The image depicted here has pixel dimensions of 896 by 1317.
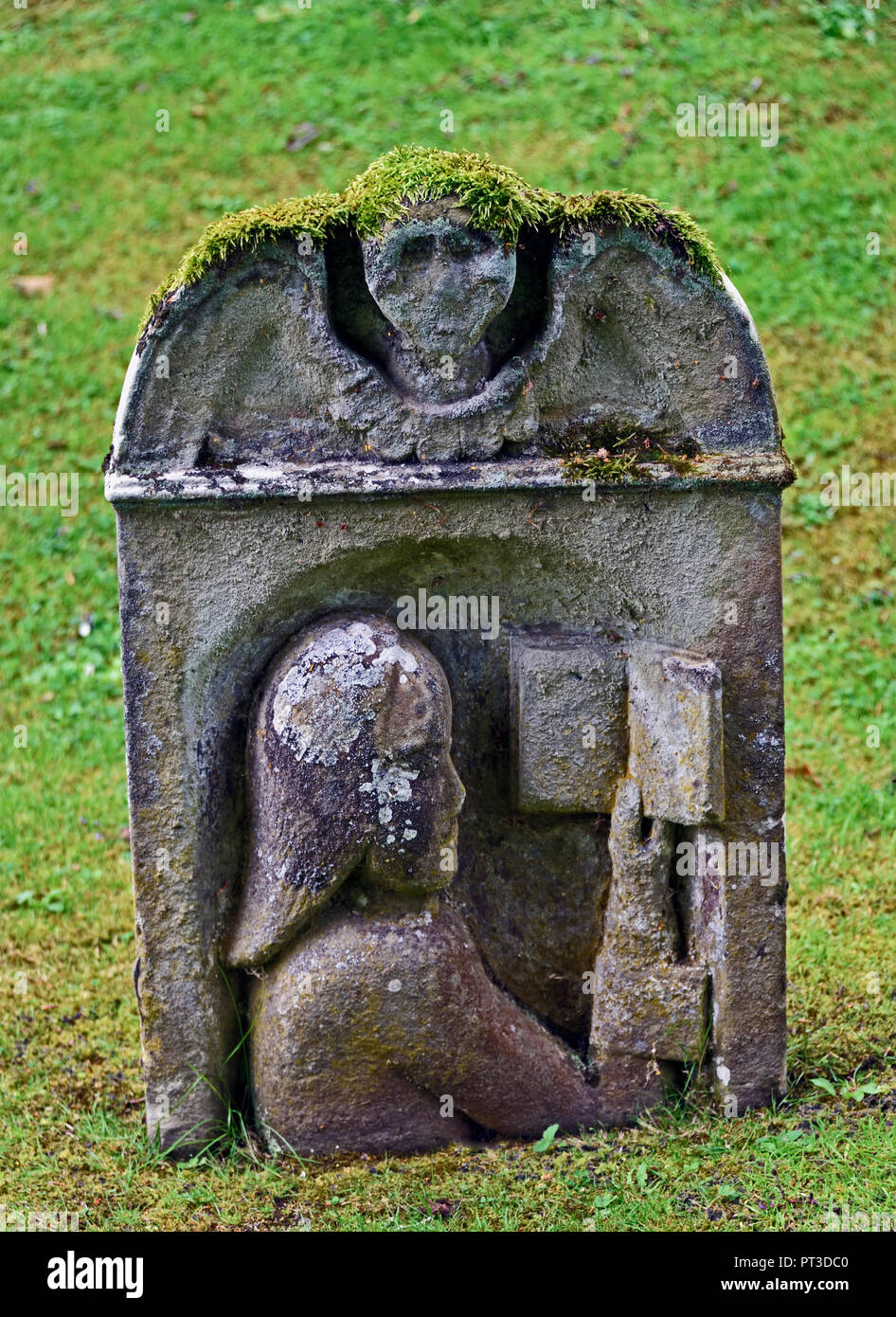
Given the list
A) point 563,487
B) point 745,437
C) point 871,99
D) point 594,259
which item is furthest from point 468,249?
point 871,99

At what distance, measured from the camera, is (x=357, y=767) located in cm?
312

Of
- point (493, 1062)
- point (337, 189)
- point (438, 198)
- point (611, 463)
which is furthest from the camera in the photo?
point (337, 189)

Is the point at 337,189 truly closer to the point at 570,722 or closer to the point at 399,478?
the point at 399,478

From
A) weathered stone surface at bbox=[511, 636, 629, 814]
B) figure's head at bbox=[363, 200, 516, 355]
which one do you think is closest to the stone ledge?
figure's head at bbox=[363, 200, 516, 355]

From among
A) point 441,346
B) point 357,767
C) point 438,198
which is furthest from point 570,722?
point 438,198

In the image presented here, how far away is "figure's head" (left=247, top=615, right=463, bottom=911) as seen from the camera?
10.3ft

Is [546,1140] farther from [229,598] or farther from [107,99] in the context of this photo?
[107,99]

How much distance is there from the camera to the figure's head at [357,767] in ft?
10.3

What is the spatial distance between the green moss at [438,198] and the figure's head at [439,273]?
33mm

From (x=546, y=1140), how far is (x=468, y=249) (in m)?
2.10

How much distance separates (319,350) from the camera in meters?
3.15

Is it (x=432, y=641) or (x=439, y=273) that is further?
(x=432, y=641)

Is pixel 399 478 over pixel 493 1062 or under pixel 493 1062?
over

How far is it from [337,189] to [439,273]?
15.1ft
